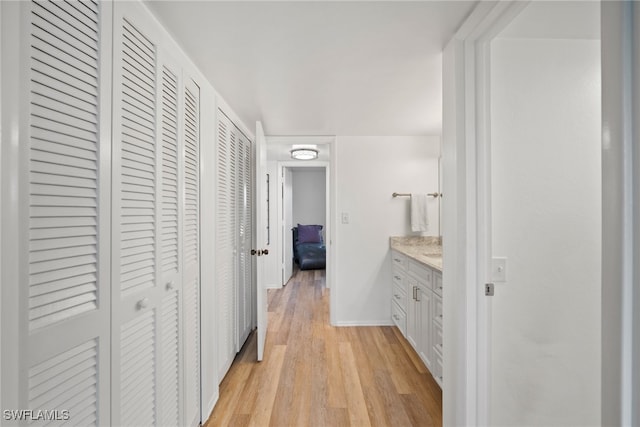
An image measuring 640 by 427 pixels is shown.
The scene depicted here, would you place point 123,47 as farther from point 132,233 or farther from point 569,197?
point 569,197

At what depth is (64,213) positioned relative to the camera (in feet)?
2.51

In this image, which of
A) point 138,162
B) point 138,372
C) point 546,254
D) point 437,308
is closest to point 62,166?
point 138,162

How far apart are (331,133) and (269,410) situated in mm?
2535

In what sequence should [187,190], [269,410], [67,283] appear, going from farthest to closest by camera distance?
[269,410] → [187,190] → [67,283]

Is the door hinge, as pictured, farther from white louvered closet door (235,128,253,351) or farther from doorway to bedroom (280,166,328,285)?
doorway to bedroom (280,166,328,285)

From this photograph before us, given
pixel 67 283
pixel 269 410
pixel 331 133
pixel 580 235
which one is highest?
pixel 331 133

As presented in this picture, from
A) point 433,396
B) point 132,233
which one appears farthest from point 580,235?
point 132,233

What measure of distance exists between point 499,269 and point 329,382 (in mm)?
1455

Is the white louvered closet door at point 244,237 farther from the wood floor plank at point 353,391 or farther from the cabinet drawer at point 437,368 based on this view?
the cabinet drawer at point 437,368

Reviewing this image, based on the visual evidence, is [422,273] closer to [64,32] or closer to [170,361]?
[170,361]

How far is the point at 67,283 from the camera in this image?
30.4 inches

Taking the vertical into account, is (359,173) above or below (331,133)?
below

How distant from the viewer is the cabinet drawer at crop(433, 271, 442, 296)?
1.96 metres
